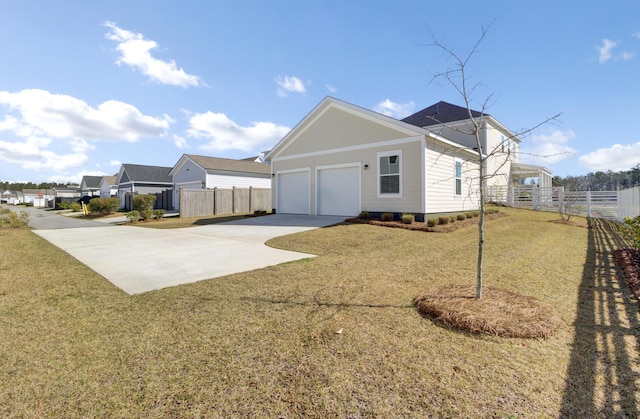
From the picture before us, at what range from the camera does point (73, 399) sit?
79.9 inches

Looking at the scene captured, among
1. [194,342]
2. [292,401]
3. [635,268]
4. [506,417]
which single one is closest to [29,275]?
[194,342]

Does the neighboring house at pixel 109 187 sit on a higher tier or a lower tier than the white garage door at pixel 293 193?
higher

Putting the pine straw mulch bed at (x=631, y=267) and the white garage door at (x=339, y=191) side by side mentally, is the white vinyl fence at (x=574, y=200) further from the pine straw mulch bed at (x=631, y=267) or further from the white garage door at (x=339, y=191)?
the white garage door at (x=339, y=191)

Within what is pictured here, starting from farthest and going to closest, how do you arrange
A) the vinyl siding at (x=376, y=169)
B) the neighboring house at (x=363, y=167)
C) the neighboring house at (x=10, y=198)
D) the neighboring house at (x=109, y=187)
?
the neighboring house at (x=10, y=198) → the neighboring house at (x=109, y=187) → the neighboring house at (x=363, y=167) → the vinyl siding at (x=376, y=169)

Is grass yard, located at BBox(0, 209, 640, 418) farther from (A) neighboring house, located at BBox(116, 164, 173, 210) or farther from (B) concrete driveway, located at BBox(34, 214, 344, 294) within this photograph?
(A) neighboring house, located at BBox(116, 164, 173, 210)

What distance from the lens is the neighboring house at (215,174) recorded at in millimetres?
24703

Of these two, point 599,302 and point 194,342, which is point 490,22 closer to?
point 599,302

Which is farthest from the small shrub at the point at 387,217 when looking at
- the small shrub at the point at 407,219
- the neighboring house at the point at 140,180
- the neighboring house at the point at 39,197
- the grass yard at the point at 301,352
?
Result: the neighboring house at the point at 39,197

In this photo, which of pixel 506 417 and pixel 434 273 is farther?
pixel 434 273

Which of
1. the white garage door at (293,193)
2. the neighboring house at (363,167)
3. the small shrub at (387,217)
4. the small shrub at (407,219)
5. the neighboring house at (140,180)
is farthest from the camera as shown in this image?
the neighboring house at (140,180)

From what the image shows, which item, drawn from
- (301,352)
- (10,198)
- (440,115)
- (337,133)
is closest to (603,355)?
(301,352)

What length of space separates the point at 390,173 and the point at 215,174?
1746cm

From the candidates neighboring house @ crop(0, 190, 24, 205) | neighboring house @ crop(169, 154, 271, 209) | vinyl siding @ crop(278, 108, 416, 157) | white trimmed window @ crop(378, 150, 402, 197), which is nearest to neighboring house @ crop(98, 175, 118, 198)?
neighboring house @ crop(169, 154, 271, 209)

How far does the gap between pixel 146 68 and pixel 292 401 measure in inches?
550
